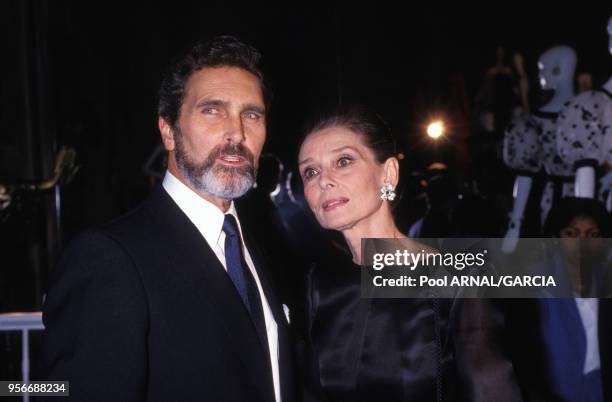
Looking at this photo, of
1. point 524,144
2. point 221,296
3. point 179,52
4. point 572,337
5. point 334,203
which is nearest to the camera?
point 221,296

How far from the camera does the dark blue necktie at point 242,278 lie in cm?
157

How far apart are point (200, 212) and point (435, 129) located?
6.15 meters

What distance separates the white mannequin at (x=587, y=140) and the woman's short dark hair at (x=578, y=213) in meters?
0.10

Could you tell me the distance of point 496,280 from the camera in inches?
69.2

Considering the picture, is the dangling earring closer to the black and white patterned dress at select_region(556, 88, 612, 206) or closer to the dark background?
the black and white patterned dress at select_region(556, 88, 612, 206)

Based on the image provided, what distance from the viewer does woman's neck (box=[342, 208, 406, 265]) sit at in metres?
2.03

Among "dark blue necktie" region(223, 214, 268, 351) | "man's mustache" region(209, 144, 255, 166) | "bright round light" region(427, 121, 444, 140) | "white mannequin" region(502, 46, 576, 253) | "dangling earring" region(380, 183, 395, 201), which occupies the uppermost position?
"bright round light" region(427, 121, 444, 140)

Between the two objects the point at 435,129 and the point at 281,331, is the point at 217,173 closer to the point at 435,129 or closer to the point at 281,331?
the point at 281,331

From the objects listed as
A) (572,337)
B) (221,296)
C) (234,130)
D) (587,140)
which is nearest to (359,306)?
(221,296)

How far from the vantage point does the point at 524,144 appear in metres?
3.86

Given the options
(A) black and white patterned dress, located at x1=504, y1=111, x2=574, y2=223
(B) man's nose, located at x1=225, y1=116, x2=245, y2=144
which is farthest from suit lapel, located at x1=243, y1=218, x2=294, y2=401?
(A) black and white patterned dress, located at x1=504, y1=111, x2=574, y2=223

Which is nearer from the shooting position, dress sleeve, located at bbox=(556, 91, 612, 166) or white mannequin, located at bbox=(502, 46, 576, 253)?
dress sleeve, located at bbox=(556, 91, 612, 166)

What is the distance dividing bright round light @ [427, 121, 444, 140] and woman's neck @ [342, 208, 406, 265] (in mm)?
5530

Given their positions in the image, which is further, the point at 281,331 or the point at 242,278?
the point at 281,331
